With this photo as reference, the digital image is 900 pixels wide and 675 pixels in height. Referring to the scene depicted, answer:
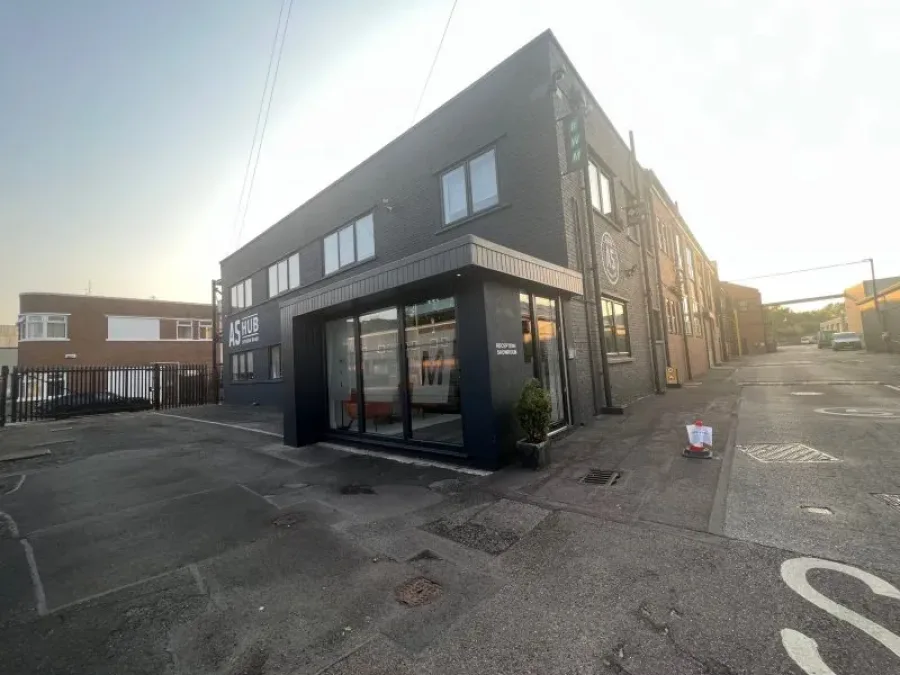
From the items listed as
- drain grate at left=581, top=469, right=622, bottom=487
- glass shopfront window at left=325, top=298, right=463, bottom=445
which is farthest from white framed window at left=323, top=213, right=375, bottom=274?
drain grate at left=581, top=469, right=622, bottom=487

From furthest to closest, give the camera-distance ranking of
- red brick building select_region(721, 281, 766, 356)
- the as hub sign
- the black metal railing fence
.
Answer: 1. red brick building select_region(721, 281, 766, 356)
2. the as hub sign
3. the black metal railing fence

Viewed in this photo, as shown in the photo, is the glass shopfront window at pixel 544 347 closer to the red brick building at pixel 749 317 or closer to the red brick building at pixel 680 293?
the red brick building at pixel 680 293

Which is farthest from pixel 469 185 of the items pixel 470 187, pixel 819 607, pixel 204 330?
pixel 204 330

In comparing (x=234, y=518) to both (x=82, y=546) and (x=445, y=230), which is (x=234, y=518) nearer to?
(x=82, y=546)

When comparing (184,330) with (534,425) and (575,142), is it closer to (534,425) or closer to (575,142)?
(575,142)

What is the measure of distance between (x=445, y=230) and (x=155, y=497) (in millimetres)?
8567

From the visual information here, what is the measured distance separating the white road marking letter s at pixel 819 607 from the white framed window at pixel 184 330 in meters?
40.4

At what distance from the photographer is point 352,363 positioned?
857 cm

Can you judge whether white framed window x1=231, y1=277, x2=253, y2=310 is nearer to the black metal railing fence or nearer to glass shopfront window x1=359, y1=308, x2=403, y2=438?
the black metal railing fence

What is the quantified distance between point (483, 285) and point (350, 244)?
32.8 ft

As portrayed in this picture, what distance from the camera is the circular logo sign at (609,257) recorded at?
35.2 ft

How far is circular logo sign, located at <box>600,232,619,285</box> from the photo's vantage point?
35.2ft

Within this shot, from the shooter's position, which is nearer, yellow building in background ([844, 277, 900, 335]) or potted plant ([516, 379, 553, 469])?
potted plant ([516, 379, 553, 469])

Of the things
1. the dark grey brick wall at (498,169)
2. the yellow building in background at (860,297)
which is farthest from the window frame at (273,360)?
the yellow building in background at (860,297)
